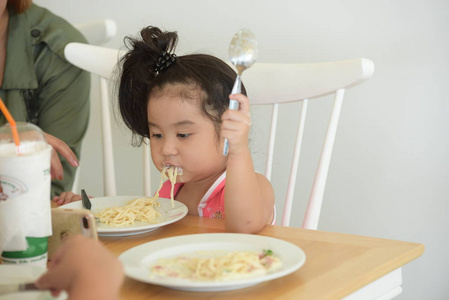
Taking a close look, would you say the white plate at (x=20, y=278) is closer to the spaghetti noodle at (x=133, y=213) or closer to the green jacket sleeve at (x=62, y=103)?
the spaghetti noodle at (x=133, y=213)

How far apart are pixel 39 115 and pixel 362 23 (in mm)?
1078

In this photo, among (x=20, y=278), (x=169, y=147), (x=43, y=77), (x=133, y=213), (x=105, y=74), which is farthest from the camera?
(x=43, y=77)

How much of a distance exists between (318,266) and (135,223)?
0.36 m

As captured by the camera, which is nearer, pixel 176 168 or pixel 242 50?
pixel 242 50

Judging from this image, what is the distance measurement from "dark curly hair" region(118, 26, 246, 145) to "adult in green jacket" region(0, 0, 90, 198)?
46 cm

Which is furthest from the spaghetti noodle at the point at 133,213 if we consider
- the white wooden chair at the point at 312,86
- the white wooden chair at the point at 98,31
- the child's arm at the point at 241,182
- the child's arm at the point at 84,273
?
the white wooden chair at the point at 98,31

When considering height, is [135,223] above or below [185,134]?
below

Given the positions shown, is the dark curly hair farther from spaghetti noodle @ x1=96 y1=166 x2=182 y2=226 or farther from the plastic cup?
the plastic cup

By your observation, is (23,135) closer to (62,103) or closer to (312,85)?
(312,85)

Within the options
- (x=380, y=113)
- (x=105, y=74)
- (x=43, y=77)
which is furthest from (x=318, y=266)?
(x=43, y=77)

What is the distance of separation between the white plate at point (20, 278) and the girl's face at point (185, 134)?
2.05 ft

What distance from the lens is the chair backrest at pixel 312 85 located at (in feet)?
4.28

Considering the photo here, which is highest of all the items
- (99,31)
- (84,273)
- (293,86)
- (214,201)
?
(99,31)

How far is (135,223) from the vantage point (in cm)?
103
